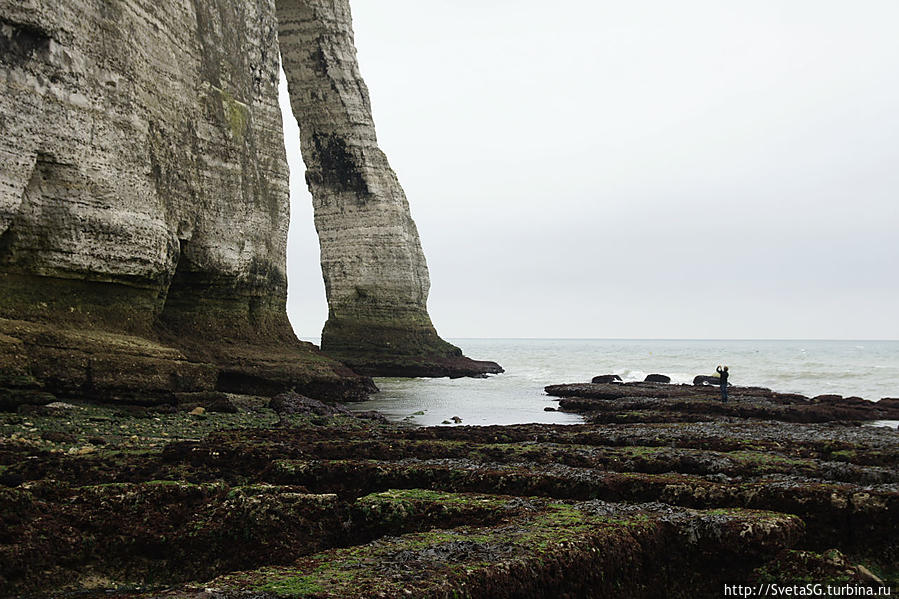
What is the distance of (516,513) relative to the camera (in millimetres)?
5648

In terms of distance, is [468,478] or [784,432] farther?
[784,432]

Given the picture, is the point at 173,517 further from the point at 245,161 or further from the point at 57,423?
the point at 245,161

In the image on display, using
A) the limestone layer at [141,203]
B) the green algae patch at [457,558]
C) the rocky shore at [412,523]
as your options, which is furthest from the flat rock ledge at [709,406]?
the green algae patch at [457,558]

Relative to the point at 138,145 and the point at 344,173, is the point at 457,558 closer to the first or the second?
the point at 138,145

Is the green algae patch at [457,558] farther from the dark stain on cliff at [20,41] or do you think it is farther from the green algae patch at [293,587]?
the dark stain on cliff at [20,41]

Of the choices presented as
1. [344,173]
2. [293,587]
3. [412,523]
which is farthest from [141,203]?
[344,173]

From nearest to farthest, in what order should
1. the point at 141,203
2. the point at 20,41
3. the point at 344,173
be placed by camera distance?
1. the point at 20,41
2. the point at 141,203
3. the point at 344,173

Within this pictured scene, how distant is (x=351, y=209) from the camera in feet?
115

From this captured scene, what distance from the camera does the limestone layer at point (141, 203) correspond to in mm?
12586

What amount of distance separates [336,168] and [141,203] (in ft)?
64.9

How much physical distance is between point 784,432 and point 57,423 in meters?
13.5

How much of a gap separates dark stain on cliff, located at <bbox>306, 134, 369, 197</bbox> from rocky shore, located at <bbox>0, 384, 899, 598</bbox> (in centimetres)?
2637

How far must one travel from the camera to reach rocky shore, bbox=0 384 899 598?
177 inches

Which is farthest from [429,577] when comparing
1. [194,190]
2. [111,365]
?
[194,190]
